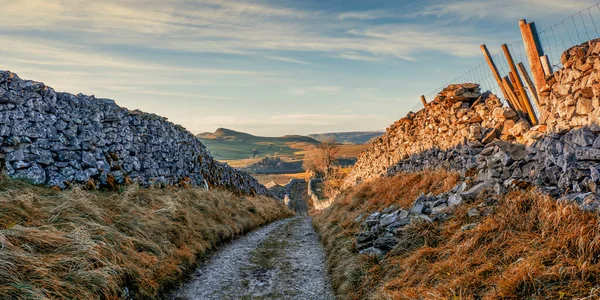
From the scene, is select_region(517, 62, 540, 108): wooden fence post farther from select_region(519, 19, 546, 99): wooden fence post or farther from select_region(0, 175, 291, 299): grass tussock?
select_region(0, 175, 291, 299): grass tussock

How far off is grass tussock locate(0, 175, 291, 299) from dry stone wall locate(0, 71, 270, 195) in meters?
1.02

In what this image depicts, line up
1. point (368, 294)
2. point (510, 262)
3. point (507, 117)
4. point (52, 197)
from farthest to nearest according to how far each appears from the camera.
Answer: point (507, 117), point (52, 197), point (368, 294), point (510, 262)

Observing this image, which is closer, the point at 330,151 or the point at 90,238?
the point at 90,238

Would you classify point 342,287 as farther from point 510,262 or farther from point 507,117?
point 507,117

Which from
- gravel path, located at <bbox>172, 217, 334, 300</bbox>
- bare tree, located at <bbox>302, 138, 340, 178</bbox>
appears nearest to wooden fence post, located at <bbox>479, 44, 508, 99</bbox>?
gravel path, located at <bbox>172, 217, 334, 300</bbox>

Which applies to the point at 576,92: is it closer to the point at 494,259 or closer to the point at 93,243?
the point at 494,259

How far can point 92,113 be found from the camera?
12555mm

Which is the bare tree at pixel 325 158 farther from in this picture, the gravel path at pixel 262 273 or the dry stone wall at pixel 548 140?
the dry stone wall at pixel 548 140

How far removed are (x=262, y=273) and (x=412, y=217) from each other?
4040 millimetres

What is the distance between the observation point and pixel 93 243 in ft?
21.8

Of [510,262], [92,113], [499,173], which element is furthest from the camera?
[92,113]

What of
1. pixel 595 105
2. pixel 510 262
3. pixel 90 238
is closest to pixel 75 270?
pixel 90 238

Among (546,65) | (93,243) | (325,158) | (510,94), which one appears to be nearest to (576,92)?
(546,65)

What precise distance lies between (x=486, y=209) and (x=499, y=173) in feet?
4.89
